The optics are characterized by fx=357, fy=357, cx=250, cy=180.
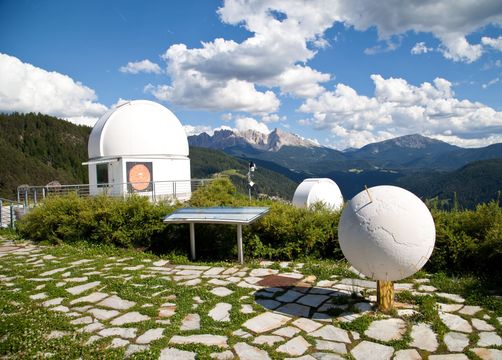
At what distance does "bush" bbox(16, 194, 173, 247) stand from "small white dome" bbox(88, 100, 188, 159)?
34.1 ft

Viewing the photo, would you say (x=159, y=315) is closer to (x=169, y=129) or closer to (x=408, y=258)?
(x=408, y=258)

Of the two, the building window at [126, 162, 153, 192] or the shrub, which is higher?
the building window at [126, 162, 153, 192]

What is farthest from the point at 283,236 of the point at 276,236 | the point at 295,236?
the point at 295,236

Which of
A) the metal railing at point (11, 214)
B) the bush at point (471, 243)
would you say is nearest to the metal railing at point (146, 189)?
the metal railing at point (11, 214)

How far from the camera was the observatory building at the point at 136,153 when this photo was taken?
67.8 ft

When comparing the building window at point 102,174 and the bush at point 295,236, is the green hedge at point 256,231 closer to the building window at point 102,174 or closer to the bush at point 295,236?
the bush at point 295,236

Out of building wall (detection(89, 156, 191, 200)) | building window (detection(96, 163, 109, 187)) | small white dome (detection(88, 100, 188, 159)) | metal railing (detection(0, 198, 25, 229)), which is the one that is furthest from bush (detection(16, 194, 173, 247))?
building window (detection(96, 163, 109, 187))

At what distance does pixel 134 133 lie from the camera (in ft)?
68.8

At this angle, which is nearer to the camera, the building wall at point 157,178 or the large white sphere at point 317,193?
the large white sphere at point 317,193

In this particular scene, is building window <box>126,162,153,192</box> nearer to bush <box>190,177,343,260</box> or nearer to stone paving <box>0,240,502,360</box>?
bush <box>190,177,343,260</box>

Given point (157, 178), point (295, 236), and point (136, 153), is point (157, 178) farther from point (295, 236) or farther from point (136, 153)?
point (295, 236)

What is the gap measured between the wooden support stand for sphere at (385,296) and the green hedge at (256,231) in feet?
7.35

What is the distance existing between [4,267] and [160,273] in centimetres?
337

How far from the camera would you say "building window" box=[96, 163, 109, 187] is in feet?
70.5
